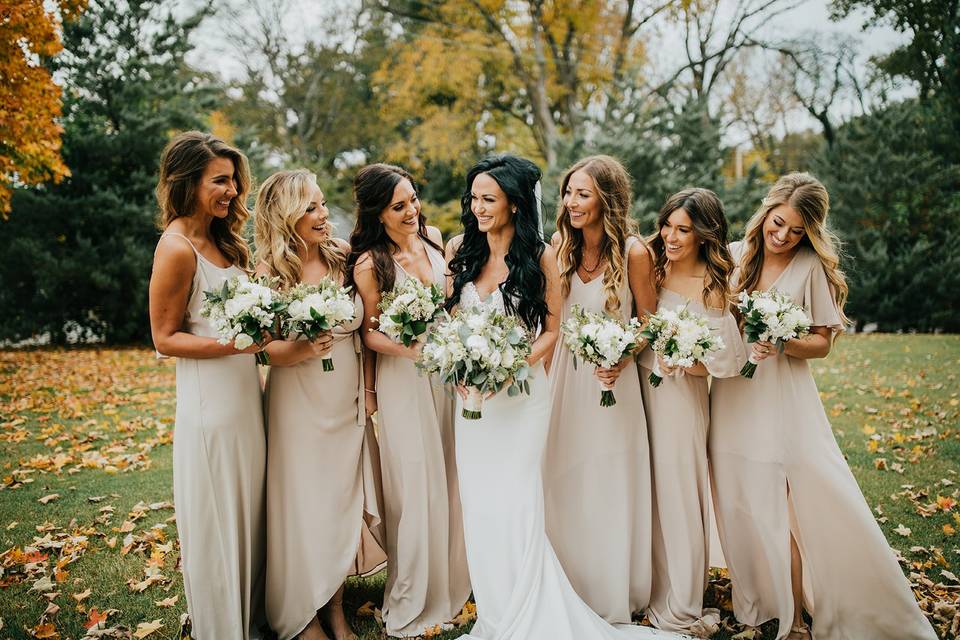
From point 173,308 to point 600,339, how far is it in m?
2.50

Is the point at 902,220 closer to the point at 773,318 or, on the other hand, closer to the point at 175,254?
the point at 773,318

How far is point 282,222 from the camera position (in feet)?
14.1

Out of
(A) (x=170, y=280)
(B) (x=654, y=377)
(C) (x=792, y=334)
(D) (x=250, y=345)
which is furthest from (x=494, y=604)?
(A) (x=170, y=280)

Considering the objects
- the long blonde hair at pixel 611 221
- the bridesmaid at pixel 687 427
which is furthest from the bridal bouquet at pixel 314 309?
the bridesmaid at pixel 687 427

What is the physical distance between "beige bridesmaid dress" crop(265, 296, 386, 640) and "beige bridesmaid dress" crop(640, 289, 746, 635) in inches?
81.0

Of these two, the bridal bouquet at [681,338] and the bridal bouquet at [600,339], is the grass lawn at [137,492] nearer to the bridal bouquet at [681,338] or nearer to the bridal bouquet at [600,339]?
the bridal bouquet at [681,338]

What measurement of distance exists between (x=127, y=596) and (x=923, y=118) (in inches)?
931

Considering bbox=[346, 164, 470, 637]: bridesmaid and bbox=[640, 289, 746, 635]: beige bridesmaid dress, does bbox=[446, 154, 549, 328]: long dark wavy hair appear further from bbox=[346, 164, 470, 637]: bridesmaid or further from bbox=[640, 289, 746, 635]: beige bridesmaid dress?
bbox=[640, 289, 746, 635]: beige bridesmaid dress

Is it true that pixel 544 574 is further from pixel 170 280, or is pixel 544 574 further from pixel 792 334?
pixel 170 280

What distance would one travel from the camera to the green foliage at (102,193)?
56.0 feet

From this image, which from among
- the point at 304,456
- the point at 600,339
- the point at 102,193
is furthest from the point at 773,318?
the point at 102,193

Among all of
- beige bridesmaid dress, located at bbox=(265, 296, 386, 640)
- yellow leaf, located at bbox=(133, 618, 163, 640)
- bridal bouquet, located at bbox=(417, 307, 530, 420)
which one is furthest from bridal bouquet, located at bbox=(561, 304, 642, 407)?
yellow leaf, located at bbox=(133, 618, 163, 640)

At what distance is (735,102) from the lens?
3334 centimetres

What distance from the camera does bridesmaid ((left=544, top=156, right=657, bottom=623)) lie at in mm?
4406
